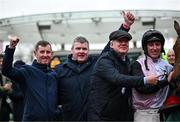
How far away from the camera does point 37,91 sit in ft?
19.1

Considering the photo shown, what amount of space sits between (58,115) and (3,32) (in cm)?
514

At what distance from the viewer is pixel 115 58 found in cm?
514

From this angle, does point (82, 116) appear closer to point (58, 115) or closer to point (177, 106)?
point (58, 115)

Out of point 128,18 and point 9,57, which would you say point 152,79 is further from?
point 9,57

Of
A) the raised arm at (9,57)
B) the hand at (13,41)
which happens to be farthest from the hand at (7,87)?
the hand at (13,41)

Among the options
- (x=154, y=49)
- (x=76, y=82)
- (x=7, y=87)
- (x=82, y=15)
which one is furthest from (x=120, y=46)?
(x=82, y=15)

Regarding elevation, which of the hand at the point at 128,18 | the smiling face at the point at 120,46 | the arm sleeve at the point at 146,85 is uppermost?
the hand at the point at 128,18

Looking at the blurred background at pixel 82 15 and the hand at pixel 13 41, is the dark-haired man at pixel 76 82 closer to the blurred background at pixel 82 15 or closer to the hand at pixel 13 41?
the hand at pixel 13 41

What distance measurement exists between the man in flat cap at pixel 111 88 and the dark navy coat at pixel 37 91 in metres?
0.76

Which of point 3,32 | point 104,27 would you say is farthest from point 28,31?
point 104,27

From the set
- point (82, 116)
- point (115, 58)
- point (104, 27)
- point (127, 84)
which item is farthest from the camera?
point (104, 27)

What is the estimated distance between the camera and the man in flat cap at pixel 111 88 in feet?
16.6

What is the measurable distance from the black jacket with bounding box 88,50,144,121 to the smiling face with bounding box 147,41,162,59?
30 cm

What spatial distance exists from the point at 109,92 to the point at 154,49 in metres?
0.65
